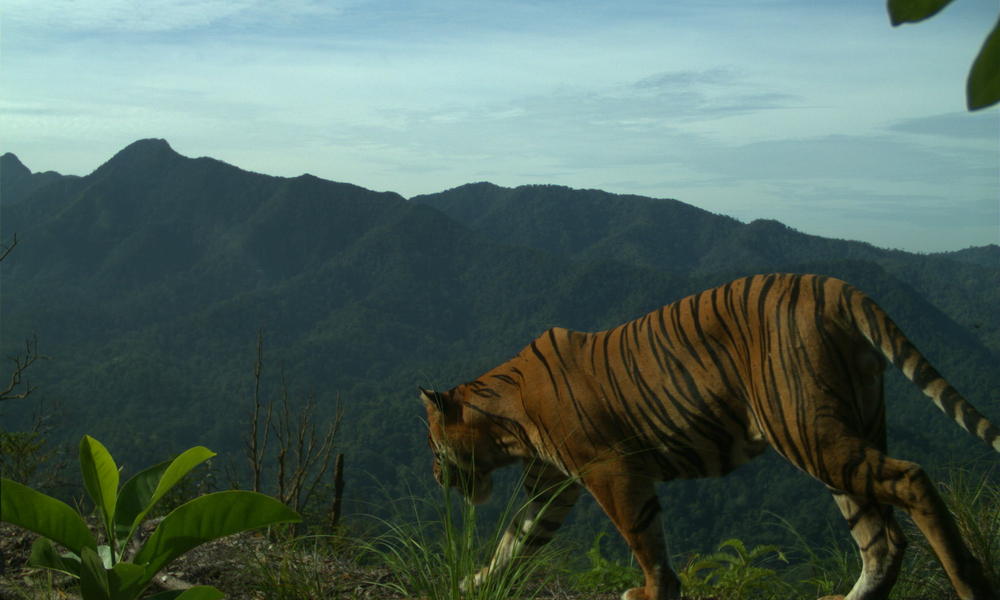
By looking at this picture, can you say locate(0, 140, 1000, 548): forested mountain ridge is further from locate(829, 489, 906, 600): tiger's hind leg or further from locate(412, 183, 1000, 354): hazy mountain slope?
locate(829, 489, 906, 600): tiger's hind leg

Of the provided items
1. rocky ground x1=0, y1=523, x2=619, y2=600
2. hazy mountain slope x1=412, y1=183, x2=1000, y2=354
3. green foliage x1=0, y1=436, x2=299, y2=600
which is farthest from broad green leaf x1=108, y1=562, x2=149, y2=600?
hazy mountain slope x1=412, y1=183, x2=1000, y2=354

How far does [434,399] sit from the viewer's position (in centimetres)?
441

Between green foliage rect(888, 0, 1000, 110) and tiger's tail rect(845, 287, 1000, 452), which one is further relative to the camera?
tiger's tail rect(845, 287, 1000, 452)

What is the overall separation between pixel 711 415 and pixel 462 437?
4.40 ft

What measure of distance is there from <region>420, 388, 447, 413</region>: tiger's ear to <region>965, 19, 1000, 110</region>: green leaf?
3815 millimetres

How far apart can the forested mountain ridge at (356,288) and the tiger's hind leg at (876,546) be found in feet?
40.9

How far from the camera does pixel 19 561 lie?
182 inches

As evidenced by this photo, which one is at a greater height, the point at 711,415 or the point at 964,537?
the point at 711,415

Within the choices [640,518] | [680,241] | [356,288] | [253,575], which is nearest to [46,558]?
[253,575]

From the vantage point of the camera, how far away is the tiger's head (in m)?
4.36

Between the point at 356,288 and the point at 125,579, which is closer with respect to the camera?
the point at 125,579

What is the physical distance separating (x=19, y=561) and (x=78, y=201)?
11330cm

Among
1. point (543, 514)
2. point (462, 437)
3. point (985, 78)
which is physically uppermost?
point (985, 78)

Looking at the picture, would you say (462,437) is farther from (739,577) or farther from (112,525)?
(112,525)
